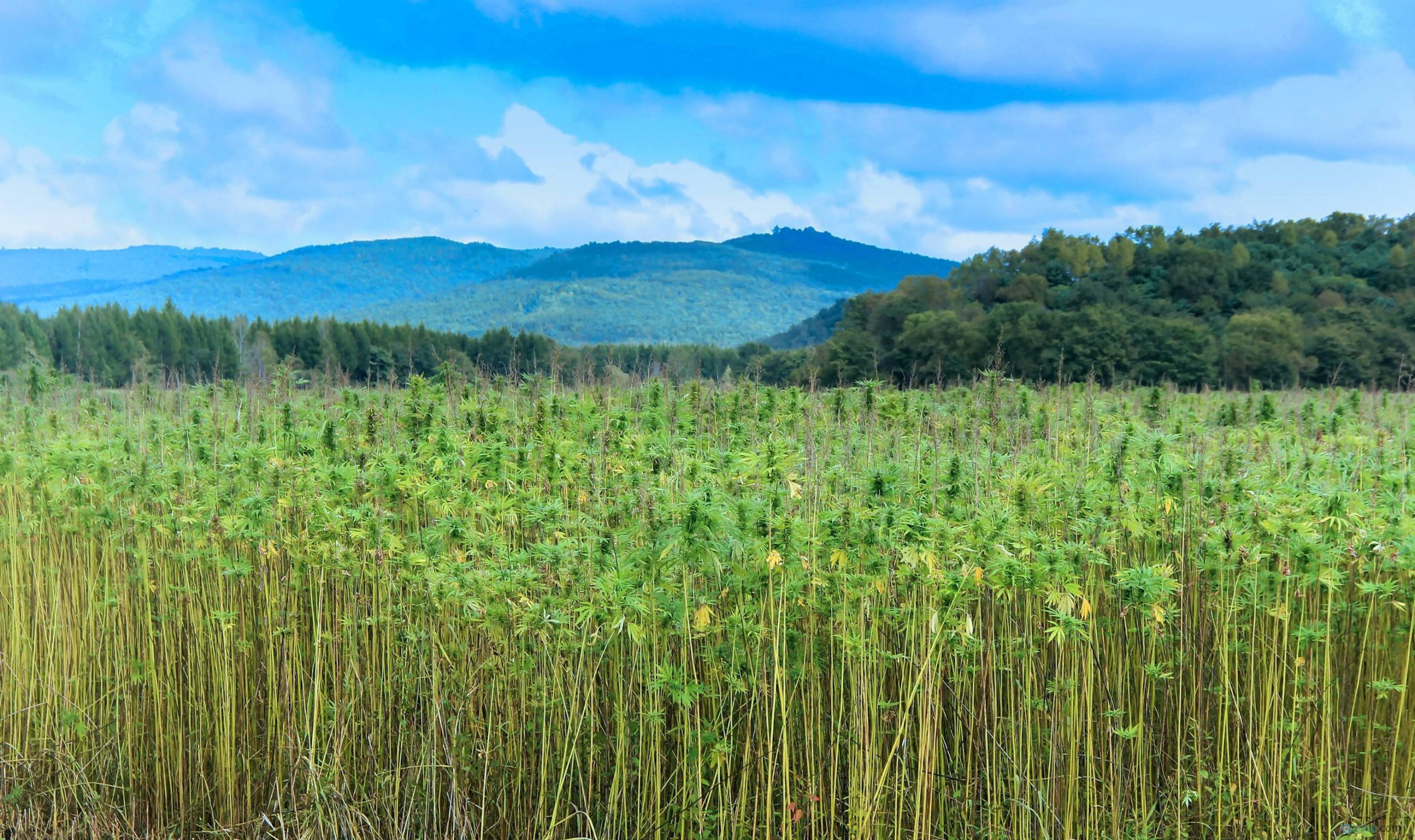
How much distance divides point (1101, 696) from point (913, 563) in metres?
1.22

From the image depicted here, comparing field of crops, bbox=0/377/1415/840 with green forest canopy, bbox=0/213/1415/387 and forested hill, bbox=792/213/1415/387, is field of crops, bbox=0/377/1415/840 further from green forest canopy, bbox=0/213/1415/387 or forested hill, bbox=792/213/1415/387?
forested hill, bbox=792/213/1415/387

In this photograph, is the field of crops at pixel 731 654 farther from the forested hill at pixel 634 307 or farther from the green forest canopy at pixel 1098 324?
the forested hill at pixel 634 307

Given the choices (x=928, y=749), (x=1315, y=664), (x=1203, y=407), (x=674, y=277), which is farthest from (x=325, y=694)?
(x=674, y=277)

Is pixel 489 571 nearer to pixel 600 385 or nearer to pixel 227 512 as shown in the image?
pixel 227 512

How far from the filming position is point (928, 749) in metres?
3.36

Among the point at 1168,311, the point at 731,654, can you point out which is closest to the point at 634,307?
the point at 1168,311

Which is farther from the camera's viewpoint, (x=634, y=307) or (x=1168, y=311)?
(x=634, y=307)

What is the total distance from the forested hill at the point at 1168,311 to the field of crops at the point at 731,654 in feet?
78.7

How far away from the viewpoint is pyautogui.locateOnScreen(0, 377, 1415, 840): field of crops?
3.31 meters

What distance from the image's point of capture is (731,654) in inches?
136

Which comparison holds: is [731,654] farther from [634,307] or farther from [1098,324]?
[634,307]

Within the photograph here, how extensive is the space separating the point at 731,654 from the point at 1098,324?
112 feet

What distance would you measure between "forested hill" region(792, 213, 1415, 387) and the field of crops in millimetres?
23973

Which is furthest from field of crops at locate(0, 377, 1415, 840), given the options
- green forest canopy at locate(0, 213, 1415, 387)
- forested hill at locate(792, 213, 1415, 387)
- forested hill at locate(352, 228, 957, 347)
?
forested hill at locate(352, 228, 957, 347)
